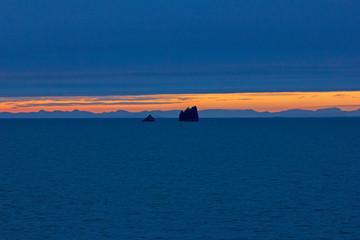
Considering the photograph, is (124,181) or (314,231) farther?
(124,181)

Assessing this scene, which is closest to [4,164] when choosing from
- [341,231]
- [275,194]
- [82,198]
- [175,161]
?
[175,161]

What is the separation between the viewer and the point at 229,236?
1023 inches

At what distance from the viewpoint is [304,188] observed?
41188 mm

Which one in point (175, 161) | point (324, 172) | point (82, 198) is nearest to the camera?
point (82, 198)

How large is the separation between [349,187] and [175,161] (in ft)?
97.3

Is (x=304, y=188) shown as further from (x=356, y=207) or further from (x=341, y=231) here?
(x=341, y=231)

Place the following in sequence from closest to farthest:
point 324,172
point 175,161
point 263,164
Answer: point 324,172 < point 263,164 < point 175,161

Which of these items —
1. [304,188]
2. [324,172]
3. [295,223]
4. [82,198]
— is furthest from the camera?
[324,172]

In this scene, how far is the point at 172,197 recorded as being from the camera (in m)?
36.9

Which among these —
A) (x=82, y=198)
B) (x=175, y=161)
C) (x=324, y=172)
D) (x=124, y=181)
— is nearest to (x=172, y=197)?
(x=82, y=198)

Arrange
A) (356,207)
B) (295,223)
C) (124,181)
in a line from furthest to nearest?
(124,181), (356,207), (295,223)

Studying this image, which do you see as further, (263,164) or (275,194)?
(263,164)

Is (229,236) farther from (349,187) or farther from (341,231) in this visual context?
(349,187)

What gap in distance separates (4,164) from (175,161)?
73.3 feet
